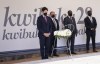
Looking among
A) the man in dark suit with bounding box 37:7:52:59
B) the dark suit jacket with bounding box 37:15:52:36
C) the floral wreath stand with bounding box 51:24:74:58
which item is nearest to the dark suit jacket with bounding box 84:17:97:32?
the floral wreath stand with bounding box 51:24:74:58

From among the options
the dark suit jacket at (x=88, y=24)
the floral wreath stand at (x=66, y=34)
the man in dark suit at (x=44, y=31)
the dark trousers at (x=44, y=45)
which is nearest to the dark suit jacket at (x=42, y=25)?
the man in dark suit at (x=44, y=31)

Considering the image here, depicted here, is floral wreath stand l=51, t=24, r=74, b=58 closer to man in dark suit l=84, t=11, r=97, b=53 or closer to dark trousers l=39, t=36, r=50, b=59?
dark trousers l=39, t=36, r=50, b=59

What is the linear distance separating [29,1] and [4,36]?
127 centimetres

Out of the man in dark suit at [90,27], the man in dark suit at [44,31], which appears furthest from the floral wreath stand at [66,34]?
the man in dark suit at [90,27]

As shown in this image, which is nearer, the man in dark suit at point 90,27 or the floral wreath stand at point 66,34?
the floral wreath stand at point 66,34

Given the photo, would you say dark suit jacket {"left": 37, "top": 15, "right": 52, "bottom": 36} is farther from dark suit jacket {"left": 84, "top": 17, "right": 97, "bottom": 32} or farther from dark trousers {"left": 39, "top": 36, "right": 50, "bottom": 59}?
dark suit jacket {"left": 84, "top": 17, "right": 97, "bottom": 32}

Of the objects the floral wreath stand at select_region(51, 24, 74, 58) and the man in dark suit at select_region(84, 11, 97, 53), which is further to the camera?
the man in dark suit at select_region(84, 11, 97, 53)

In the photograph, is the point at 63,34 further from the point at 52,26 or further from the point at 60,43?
the point at 60,43

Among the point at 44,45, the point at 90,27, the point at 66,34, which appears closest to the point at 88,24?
the point at 90,27

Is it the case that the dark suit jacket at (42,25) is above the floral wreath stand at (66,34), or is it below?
above

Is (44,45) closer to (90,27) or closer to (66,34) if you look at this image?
(66,34)

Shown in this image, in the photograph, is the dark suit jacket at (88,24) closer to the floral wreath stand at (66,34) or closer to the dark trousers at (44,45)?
the floral wreath stand at (66,34)

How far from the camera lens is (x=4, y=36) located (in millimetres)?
7828

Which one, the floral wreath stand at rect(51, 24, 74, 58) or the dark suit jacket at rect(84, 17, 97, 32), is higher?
the dark suit jacket at rect(84, 17, 97, 32)
